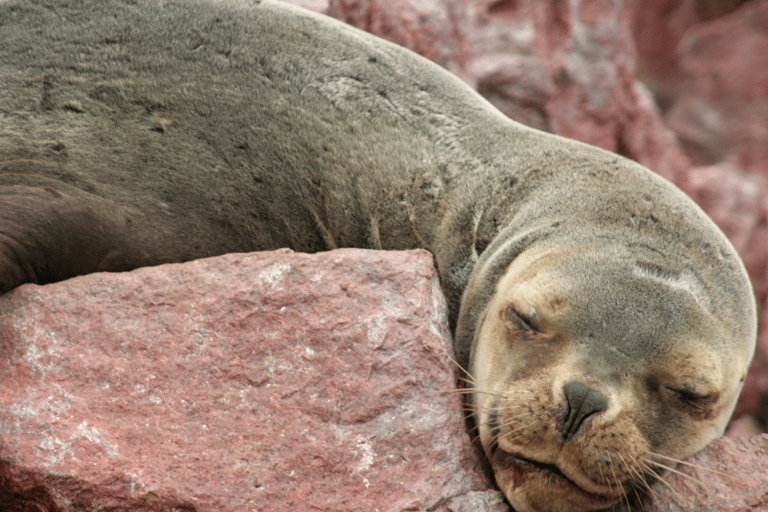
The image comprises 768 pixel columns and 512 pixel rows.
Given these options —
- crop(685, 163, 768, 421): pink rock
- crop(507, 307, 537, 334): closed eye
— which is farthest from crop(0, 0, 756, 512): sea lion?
crop(685, 163, 768, 421): pink rock

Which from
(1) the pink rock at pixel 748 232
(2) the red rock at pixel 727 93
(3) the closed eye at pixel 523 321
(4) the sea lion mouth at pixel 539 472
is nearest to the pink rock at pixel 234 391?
(4) the sea lion mouth at pixel 539 472

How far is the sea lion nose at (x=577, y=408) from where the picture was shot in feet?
7.73

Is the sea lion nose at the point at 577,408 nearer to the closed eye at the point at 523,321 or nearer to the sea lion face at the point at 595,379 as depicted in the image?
the sea lion face at the point at 595,379

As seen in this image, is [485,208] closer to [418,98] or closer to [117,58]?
[418,98]

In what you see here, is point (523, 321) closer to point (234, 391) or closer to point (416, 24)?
point (234, 391)

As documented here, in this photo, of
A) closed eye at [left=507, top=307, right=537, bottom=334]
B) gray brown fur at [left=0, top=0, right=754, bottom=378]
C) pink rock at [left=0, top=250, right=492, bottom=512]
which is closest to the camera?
pink rock at [left=0, top=250, right=492, bottom=512]

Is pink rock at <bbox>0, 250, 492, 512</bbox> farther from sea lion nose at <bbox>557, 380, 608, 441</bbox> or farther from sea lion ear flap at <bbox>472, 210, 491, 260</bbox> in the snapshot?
sea lion ear flap at <bbox>472, 210, 491, 260</bbox>

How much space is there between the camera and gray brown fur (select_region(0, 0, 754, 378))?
320cm

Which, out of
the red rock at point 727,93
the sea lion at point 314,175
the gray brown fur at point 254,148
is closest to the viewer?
the sea lion at point 314,175

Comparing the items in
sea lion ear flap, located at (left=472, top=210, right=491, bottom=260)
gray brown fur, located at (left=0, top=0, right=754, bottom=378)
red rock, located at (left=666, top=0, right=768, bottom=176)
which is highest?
gray brown fur, located at (left=0, top=0, right=754, bottom=378)

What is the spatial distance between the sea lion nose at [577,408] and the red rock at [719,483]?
404 millimetres

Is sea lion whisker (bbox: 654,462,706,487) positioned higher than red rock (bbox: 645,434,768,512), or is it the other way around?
sea lion whisker (bbox: 654,462,706,487)

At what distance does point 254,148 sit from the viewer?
335cm

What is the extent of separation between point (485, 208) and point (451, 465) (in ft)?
4.11
